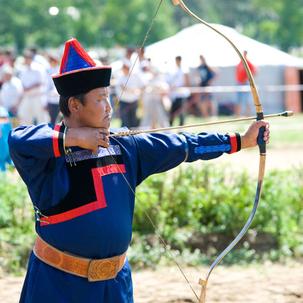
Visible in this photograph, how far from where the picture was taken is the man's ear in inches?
160

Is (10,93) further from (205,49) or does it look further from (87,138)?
(87,138)

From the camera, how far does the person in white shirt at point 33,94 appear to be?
15.7 meters

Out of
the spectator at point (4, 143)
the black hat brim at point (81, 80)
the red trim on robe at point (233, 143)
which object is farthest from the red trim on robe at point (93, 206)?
the spectator at point (4, 143)

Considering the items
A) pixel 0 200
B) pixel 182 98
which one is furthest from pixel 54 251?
pixel 182 98

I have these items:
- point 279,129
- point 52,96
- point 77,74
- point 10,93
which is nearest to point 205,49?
point 52,96

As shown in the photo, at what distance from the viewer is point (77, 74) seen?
405 cm

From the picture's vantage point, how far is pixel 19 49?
39.8 meters

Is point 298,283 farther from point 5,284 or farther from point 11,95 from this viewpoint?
point 11,95

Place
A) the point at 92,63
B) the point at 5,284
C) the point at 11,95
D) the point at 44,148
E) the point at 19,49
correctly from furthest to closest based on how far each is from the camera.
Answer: the point at 19,49, the point at 11,95, the point at 5,284, the point at 92,63, the point at 44,148

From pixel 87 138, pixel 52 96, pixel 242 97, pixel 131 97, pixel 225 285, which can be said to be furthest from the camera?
pixel 242 97

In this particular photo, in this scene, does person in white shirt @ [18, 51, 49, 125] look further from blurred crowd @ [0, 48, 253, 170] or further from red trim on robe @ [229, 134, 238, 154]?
red trim on robe @ [229, 134, 238, 154]

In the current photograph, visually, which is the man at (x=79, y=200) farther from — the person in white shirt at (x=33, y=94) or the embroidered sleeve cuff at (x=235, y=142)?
the person in white shirt at (x=33, y=94)

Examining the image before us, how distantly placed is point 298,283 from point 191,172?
6.63 feet

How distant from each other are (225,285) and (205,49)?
17.1 feet
